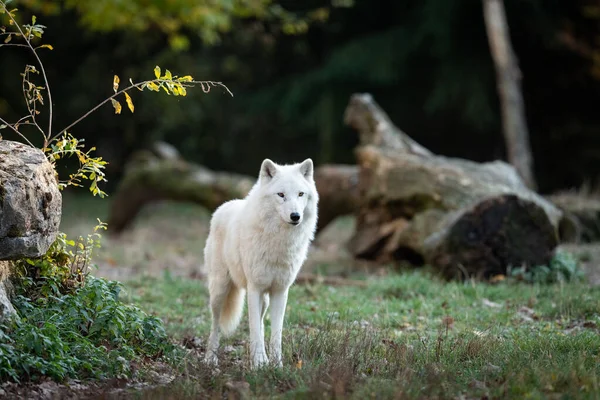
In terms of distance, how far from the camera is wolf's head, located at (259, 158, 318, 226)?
550 centimetres

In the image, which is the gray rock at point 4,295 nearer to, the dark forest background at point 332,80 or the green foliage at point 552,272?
the green foliage at point 552,272

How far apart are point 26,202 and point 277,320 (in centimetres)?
205

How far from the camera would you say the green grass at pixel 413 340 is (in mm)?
4273

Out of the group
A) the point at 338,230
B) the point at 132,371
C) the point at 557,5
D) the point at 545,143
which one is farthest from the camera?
the point at 545,143

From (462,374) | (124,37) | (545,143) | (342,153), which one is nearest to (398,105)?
(342,153)

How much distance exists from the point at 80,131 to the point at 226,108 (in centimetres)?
471

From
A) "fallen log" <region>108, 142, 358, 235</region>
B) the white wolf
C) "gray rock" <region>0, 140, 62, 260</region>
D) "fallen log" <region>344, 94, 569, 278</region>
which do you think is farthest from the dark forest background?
"gray rock" <region>0, 140, 62, 260</region>

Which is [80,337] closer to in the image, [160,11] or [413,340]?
[413,340]

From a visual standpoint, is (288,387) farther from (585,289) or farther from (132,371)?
(585,289)

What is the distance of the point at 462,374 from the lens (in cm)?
461

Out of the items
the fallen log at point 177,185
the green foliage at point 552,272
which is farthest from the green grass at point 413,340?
the fallen log at point 177,185

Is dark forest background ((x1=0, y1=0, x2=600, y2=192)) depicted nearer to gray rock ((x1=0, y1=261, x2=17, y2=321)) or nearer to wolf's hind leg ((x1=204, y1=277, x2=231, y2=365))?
wolf's hind leg ((x1=204, y1=277, x2=231, y2=365))

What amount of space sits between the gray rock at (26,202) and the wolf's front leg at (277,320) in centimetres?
173

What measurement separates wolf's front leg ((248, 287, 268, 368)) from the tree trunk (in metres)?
11.1
